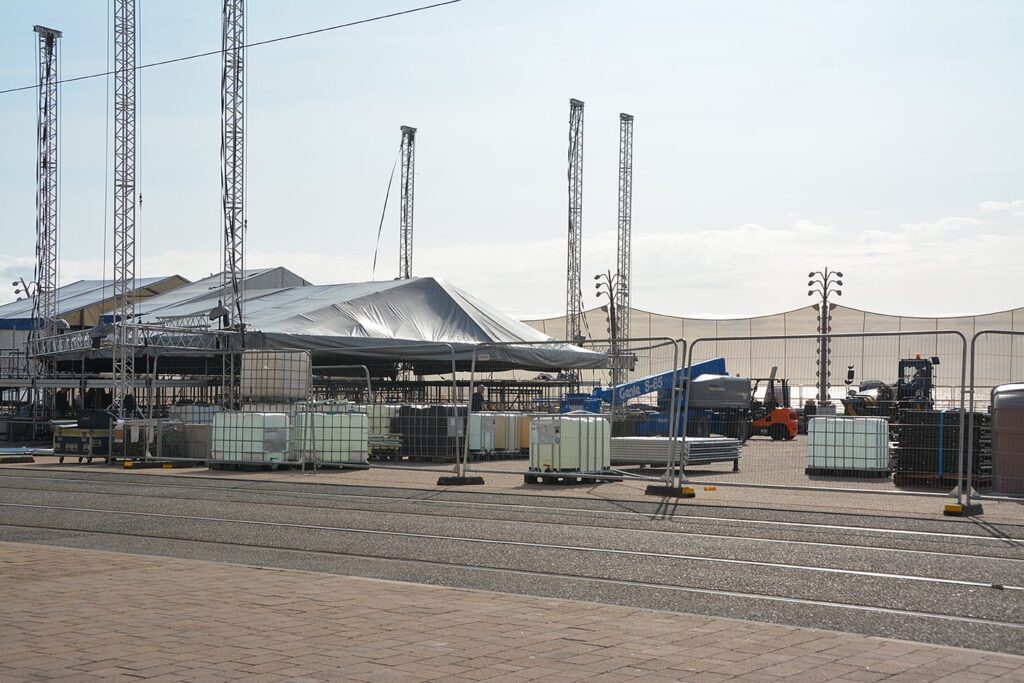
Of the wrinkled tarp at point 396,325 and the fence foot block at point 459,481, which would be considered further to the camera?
the wrinkled tarp at point 396,325

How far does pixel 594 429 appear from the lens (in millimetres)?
20391

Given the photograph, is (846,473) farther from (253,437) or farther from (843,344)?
(253,437)

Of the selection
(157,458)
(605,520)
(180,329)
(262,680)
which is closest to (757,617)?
(262,680)

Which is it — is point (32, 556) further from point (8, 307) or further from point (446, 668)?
point (8, 307)

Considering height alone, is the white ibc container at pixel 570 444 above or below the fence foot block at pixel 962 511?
above

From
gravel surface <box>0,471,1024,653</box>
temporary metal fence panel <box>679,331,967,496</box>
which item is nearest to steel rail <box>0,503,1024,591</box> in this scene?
gravel surface <box>0,471,1024,653</box>

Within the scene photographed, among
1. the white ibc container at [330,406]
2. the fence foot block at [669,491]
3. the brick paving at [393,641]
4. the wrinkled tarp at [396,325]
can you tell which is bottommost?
the fence foot block at [669,491]

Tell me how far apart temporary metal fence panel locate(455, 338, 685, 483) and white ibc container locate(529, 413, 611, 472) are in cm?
2

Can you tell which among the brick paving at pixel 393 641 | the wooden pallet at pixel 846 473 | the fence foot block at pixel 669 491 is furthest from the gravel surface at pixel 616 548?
the wooden pallet at pixel 846 473

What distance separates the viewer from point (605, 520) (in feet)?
47.8

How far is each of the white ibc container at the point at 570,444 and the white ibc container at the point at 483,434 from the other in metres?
6.61

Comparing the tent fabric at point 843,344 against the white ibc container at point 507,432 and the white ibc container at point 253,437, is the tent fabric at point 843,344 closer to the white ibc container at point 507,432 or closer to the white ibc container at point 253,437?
the white ibc container at point 507,432

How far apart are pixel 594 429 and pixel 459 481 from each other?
248 centimetres

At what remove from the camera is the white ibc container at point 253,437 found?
2420 centimetres
